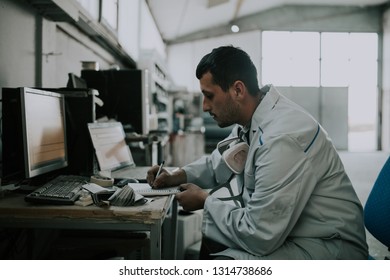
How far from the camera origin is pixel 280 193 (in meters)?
0.91

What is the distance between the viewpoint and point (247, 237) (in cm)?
95

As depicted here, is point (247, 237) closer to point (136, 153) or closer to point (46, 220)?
point (46, 220)

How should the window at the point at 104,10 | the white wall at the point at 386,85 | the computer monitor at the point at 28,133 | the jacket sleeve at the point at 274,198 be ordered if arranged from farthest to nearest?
the white wall at the point at 386,85
the window at the point at 104,10
the computer monitor at the point at 28,133
the jacket sleeve at the point at 274,198

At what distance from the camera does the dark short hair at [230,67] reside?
46.1 inches

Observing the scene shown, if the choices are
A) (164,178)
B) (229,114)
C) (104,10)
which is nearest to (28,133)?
(164,178)

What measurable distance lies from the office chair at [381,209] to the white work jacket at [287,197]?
3.0 inches

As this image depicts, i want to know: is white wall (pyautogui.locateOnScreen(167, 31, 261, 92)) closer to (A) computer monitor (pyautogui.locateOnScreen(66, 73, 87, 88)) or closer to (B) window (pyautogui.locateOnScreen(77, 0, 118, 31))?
(B) window (pyautogui.locateOnScreen(77, 0, 118, 31))

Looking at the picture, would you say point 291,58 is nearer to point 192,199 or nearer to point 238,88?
point 238,88

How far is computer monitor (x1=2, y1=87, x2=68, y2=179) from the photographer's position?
1.14 meters

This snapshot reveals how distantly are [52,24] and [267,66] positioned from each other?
8.11 meters

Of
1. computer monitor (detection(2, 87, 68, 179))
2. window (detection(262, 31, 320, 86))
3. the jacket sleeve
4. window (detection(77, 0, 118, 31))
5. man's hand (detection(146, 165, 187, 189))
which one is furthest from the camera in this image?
window (detection(262, 31, 320, 86))

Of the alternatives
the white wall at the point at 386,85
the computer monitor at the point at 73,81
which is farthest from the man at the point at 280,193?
the white wall at the point at 386,85

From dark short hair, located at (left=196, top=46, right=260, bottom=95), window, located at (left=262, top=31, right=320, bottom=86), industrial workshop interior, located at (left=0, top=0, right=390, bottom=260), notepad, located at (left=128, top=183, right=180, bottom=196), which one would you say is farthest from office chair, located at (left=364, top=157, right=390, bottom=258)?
window, located at (left=262, top=31, right=320, bottom=86)

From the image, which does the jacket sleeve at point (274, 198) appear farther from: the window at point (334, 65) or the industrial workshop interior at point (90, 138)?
the window at point (334, 65)
